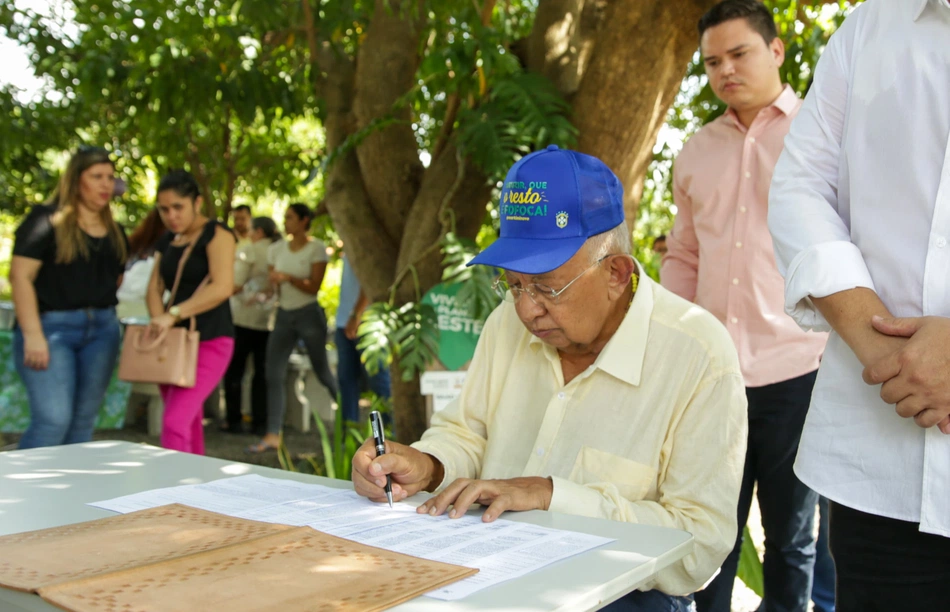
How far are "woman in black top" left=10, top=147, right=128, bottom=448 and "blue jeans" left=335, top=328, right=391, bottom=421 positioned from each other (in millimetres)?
2051

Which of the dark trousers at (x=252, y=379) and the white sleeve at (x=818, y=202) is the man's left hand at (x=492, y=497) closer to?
the white sleeve at (x=818, y=202)

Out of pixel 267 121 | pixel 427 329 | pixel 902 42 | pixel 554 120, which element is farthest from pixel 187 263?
pixel 902 42

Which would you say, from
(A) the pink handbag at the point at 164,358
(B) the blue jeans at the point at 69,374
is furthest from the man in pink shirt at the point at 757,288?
(B) the blue jeans at the point at 69,374

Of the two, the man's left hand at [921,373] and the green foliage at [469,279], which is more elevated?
the green foliage at [469,279]

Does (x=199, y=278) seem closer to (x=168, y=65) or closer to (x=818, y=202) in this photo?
(x=168, y=65)

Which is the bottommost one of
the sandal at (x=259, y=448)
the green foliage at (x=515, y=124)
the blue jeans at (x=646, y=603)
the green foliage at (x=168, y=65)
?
the sandal at (x=259, y=448)

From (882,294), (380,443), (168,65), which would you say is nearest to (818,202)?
(882,294)

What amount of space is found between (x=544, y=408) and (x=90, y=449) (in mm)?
1251

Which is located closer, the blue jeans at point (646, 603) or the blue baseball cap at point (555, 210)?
the blue jeans at point (646, 603)

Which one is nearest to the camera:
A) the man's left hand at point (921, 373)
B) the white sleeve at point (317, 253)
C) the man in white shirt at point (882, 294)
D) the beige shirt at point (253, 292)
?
the man's left hand at point (921, 373)

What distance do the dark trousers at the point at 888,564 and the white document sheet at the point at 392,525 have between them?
0.55 meters

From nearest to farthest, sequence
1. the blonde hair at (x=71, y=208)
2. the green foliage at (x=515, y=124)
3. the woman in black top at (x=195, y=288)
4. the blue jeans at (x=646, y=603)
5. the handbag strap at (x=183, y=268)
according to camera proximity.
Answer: the blue jeans at (x=646, y=603)
the green foliage at (x=515, y=124)
the blonde hair at (x=71, y=208)
the woman in black top at (x=195, y=288)
the handbag strap at (x=183, y=268)

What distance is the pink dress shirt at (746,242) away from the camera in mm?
2877

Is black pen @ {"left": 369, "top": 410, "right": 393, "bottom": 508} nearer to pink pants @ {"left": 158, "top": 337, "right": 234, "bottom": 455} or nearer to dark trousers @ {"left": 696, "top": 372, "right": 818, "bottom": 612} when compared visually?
dark trousers @ {"left": 696, "top": 372, "right": 818, "bottom": 612}
